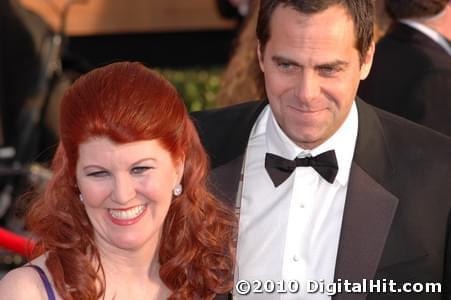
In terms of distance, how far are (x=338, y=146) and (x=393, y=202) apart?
0.35 metres

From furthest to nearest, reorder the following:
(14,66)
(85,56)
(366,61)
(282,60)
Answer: (85,56) < (14,66) < (366,61) < (282,60)

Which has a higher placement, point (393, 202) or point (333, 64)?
point (333, 64)

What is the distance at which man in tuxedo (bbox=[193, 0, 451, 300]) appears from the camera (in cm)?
439

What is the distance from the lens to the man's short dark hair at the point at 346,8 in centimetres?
439

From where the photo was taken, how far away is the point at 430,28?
5.81 metres

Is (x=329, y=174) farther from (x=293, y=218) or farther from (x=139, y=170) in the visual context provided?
(x=139, y=170)

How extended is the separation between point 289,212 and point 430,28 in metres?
1.70

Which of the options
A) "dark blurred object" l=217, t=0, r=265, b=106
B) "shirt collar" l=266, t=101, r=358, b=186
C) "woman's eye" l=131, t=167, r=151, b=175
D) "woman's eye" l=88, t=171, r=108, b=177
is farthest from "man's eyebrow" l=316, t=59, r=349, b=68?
"dark blurred object" l=217, t=0, r=265, b=106

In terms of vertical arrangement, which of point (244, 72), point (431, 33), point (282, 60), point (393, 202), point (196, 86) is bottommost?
point (393, 202)

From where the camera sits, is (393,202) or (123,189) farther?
(393,202)

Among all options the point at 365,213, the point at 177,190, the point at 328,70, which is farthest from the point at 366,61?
the point at 177,190

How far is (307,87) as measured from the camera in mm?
4352

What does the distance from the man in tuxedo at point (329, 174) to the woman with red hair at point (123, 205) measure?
12.1 inches

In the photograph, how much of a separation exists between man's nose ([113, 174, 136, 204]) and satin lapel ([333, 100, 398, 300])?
3.12 ft
